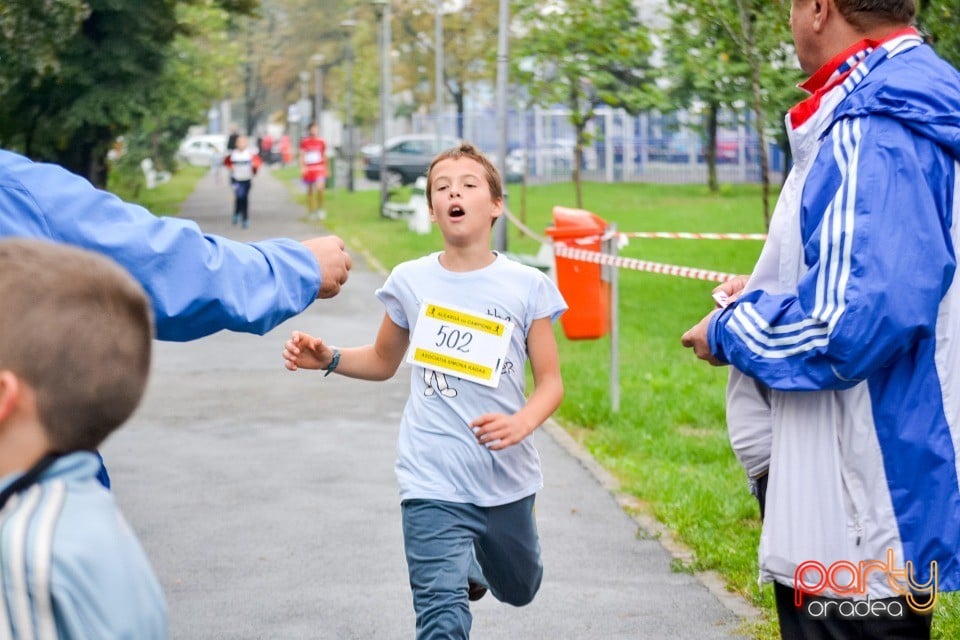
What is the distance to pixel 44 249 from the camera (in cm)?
202

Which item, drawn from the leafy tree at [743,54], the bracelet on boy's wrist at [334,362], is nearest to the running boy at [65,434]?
the bracelet on boy's wrist at [334,362]

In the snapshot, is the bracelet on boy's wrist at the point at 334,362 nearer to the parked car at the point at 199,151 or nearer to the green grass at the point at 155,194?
the green grass at the point at 155,194

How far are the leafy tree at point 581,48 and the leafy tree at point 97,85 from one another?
9.38 metres

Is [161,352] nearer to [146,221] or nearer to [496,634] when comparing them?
[496,634]

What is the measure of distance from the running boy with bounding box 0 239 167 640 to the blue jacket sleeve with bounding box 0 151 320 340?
82 cm

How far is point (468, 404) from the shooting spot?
4504 millimetres

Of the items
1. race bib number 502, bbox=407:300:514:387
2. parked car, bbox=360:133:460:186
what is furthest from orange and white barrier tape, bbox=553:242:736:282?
parked car, bbox=360:133:460:186

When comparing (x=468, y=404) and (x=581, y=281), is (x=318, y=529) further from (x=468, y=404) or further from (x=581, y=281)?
(x=581, y=281)

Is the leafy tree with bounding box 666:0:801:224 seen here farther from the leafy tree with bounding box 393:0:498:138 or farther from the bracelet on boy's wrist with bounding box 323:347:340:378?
the leafy tree with bounding box 393:0:498:138

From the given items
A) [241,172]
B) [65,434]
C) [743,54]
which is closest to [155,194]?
[241,172]

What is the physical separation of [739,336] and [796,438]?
0.79 ft

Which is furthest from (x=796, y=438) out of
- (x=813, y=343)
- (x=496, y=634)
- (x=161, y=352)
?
(x=161, y=352)

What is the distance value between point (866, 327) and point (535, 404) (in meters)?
1.48

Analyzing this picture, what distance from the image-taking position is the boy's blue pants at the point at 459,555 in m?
4.26
